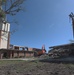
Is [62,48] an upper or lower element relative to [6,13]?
lower

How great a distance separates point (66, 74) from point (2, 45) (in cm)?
3246

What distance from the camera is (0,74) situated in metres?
10.4

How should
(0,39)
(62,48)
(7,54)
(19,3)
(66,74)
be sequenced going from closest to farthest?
(66,74) < (19,3) < (62,48) < (7,54) < (0,39)

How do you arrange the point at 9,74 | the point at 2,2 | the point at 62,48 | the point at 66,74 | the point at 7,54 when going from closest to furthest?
the point at 66,74
the point at 9,74
the point at 2,2
the point at 62,48
the point at 7,54

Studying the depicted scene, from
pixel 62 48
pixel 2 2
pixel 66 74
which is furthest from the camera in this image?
pixel 62 48

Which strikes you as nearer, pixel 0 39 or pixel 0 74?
pixel 0 74

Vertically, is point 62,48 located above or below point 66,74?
above

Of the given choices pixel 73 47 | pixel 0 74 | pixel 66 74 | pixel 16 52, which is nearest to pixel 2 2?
pixel 73 47

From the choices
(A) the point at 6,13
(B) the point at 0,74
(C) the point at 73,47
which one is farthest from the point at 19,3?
(B) the point at 0,74

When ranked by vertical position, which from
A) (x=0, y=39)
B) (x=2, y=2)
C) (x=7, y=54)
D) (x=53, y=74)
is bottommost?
(x=53, y=74)

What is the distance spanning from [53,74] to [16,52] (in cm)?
2938

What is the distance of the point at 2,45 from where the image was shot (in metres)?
40.8

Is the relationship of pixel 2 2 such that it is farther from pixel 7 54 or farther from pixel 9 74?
pixel 9 74

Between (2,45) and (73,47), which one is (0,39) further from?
(73,47)
